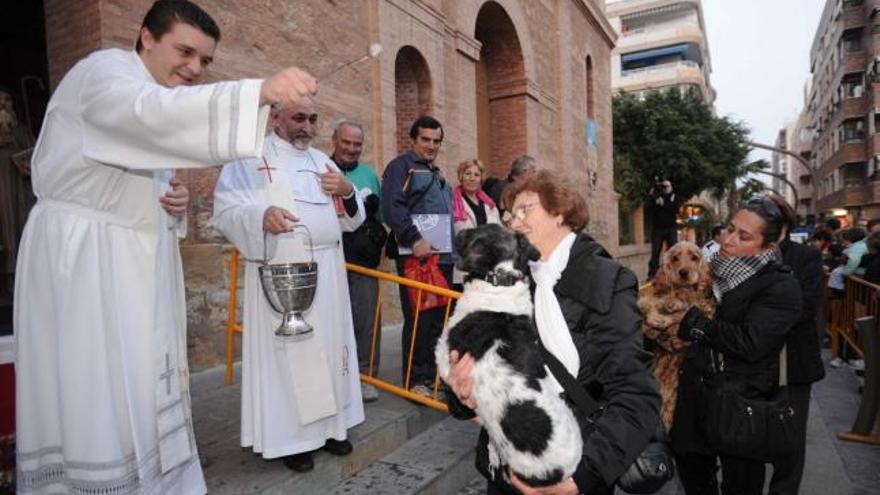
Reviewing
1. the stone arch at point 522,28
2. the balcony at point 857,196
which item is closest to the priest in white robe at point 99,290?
the stone arch at point 522,28

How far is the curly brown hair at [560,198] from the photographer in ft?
6.54

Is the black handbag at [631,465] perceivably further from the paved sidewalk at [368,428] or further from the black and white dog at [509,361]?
the paved sidewalk at [368,428]

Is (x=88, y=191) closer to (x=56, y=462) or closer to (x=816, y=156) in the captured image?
(x=56, y=462)

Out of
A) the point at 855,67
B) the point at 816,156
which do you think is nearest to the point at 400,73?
the point at 855,67

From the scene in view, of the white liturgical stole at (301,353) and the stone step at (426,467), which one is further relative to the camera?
the stone step at (426,467)

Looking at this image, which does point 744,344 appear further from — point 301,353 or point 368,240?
point 368,240

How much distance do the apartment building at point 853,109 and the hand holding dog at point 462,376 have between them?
44.3m

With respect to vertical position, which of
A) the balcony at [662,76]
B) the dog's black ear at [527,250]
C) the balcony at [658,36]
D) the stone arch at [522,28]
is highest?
the balcony at [658,36]

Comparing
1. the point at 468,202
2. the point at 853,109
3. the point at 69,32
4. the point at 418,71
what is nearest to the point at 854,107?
the point at 853,109

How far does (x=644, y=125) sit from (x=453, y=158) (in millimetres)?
21270

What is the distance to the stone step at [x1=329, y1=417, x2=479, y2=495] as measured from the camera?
10.9 feet

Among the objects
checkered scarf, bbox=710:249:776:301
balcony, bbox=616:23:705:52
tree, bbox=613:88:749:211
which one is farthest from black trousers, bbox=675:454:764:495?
balcony, bbox=616:23:705:52

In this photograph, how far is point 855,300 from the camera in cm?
762

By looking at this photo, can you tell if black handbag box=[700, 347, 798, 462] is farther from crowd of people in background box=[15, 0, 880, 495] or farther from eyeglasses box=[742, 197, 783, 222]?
eyeglasses box=[742, 197, 783, 222]
